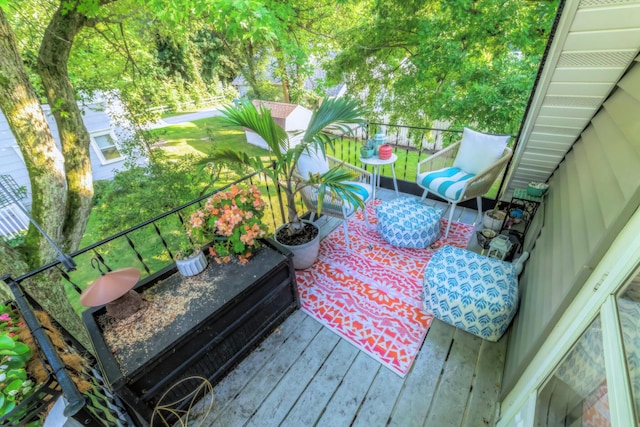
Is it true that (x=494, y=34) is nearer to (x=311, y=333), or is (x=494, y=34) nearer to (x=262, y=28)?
(x=262, y=28)

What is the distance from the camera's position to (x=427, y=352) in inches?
65.5

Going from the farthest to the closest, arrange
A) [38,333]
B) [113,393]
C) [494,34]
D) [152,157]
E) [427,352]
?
→ [152,157], [494,34], [427,352], [113,393], [38,333]

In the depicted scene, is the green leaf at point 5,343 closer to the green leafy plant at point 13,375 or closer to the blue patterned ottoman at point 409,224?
the green leafy plant at point 13,375

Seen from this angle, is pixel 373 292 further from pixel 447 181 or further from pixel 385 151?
pixel 385 151

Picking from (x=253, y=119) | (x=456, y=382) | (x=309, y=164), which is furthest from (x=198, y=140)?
(x=456, y=382)

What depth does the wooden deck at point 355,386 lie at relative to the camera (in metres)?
1.40

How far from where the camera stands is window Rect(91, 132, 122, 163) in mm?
6105

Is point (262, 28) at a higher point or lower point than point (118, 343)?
higher

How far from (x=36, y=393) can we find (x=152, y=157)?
388cm

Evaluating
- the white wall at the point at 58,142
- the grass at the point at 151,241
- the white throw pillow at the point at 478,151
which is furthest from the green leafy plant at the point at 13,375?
the white wall at the point at 58,142

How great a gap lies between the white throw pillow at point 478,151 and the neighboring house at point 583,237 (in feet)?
0.73

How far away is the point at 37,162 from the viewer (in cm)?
228

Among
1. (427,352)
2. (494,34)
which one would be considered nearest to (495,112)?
(494,34)

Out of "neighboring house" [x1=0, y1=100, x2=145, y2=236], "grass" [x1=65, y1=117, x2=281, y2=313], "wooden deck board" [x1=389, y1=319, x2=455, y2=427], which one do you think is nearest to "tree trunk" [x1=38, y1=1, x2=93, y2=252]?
"grass" [x1=65, y1=117, x2=281, y2=313]
